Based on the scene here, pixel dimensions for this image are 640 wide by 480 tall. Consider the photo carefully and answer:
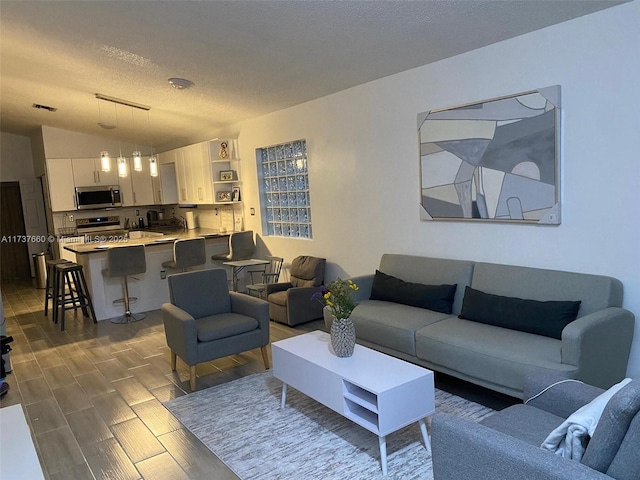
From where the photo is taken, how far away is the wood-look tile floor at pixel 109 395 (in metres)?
2.64

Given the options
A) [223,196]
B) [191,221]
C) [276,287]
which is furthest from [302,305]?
[191,221]

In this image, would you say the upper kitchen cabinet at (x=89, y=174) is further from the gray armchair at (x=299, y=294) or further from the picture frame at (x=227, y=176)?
the gray armchair at (x=299, y=294)

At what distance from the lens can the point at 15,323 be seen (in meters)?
5.91

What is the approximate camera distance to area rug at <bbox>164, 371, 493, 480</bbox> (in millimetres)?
2465

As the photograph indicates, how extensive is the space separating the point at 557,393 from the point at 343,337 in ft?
4.04

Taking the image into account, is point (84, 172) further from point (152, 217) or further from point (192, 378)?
point (192, 378)

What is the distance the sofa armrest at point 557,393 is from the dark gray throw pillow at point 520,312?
841mm

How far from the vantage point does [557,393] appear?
2.07 metres

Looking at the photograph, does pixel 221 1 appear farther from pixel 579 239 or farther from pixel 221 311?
pixel 579 239

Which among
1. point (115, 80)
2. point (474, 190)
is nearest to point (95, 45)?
point (115, 80)

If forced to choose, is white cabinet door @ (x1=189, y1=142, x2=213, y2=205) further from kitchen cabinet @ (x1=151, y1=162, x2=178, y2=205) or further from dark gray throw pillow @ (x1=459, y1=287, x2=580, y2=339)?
dark gray throw pillow @ (x1=459, y1=287, x2=580, y2=339)

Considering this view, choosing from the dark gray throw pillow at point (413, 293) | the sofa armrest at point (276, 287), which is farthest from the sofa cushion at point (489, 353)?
the sofa armrest at point (276, 287)

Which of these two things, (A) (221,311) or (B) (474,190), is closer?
(B) (474,190)

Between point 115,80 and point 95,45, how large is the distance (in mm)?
1025
